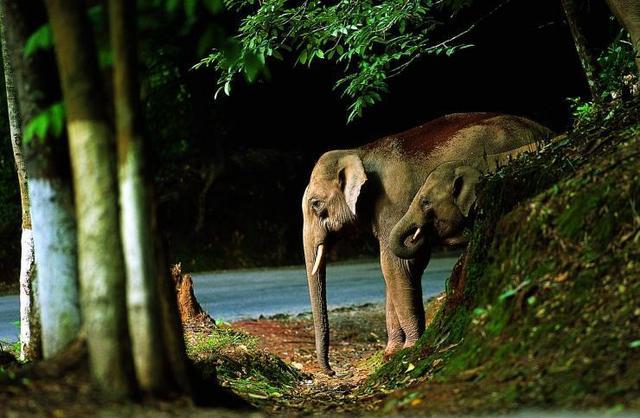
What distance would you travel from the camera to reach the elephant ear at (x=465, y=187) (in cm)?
1002

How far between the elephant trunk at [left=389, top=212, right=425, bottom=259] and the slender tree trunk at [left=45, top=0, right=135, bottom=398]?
5.73 meters

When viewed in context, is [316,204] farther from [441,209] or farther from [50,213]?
[50,213]

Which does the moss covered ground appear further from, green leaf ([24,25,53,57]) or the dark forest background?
the dark forest background

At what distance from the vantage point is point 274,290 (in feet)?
66.3

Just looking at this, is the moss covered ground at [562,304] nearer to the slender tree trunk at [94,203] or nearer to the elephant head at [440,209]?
the slender tree trunk at [94,203]

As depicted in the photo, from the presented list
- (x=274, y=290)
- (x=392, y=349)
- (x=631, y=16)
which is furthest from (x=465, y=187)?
(x=274, y=290)

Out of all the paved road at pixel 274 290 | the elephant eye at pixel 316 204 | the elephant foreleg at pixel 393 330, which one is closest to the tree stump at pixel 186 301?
the elephant eye at pixel 316 204

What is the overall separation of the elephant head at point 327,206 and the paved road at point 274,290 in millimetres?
3328

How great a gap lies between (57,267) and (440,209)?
5.16 m

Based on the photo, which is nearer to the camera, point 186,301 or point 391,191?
point 186,301

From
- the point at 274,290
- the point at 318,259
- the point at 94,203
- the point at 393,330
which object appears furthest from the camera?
the point at 274,290

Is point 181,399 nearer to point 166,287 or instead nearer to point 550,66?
point 166,287

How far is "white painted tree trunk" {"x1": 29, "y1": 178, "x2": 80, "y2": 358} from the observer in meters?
5.64

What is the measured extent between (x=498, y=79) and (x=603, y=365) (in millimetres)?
25031
